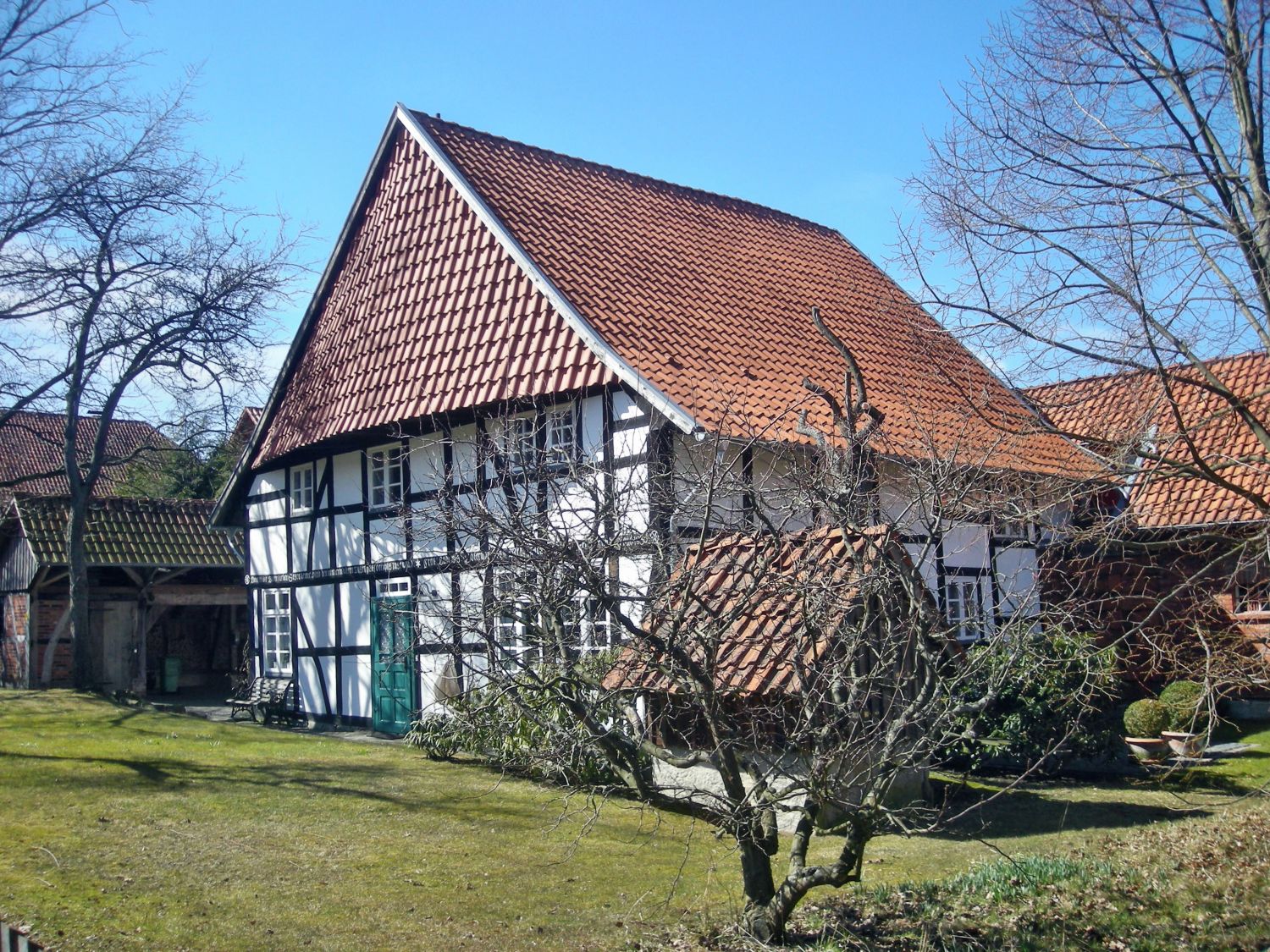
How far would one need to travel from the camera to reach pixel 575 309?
13203mm

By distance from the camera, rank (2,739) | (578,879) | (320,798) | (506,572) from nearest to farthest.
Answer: (506,572)
(578,879)
(320,798)
(2,739)

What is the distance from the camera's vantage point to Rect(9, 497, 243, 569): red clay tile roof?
74.2 feet

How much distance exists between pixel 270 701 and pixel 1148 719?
1248 centimetres

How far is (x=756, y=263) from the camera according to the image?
697 inches

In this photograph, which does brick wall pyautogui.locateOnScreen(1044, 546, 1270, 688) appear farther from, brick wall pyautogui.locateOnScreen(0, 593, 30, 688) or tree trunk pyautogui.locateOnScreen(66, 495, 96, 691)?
brick wall pyautogui.locateOnScreen(0, 593, 30, 688)

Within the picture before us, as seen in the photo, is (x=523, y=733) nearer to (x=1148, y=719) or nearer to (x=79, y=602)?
(x=1148, y=719)

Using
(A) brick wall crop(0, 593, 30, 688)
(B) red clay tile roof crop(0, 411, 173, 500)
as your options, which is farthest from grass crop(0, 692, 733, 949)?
(B) red clay tile roof crop(0, 411, 173, 500)

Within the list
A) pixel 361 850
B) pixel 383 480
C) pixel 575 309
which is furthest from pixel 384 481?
pixel 361 850

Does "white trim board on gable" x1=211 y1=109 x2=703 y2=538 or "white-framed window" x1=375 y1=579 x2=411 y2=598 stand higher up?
"white trim board on gable" x1=211 y1=109 x2=703 y2=538

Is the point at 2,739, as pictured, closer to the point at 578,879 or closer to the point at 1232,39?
the point at 578,879

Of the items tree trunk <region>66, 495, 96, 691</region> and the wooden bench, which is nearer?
the wooden bench

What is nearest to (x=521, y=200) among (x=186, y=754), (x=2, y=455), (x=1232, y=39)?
(x=186, y=754)

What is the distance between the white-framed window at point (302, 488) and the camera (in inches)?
715

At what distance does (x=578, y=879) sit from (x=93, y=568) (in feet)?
60.7
